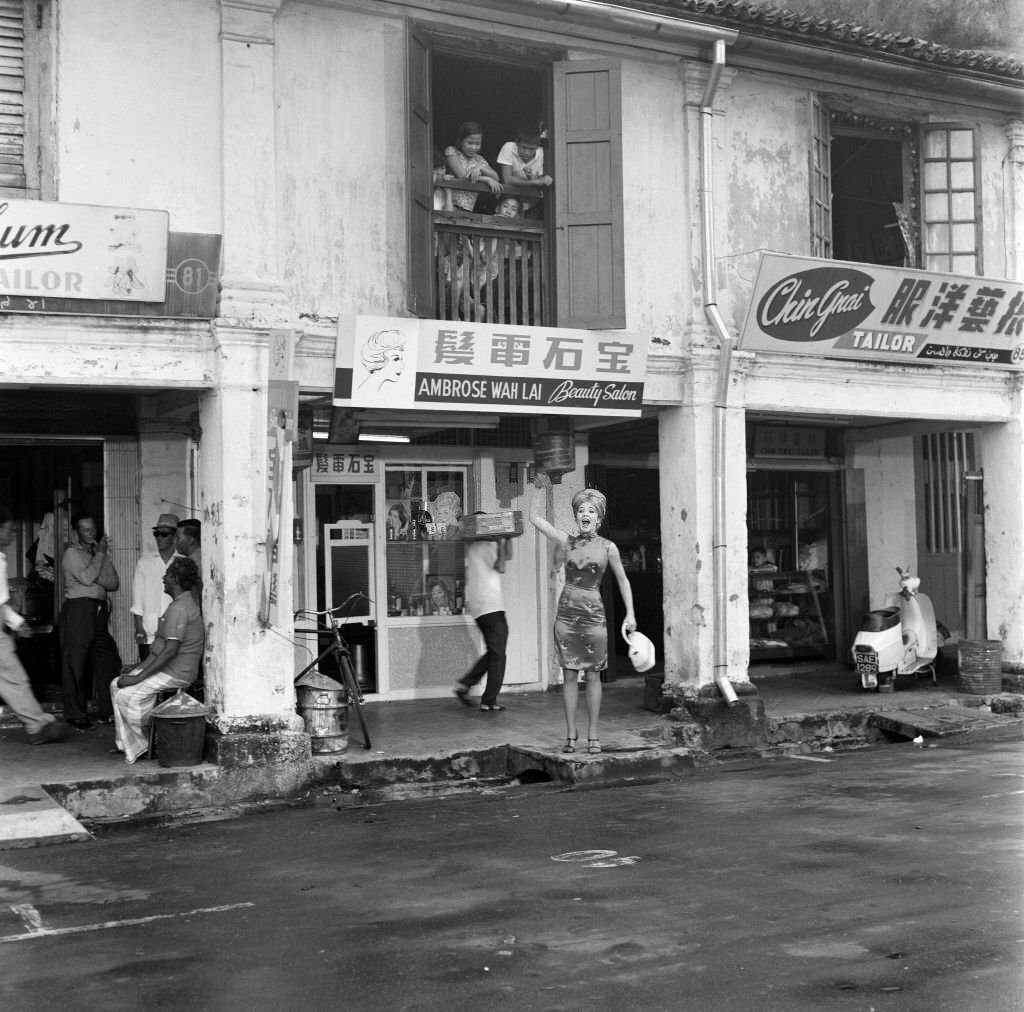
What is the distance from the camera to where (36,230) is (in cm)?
899

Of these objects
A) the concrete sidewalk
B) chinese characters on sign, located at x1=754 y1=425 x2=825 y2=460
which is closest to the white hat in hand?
the concrete sidewalk

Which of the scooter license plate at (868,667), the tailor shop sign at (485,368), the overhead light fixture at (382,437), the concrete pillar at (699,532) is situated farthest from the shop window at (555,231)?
the scooter license plate at (868,667)

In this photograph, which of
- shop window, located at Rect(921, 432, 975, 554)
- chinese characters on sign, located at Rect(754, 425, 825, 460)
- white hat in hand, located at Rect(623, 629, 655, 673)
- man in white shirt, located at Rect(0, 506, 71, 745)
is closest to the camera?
A: white hat in hand, located at Rect(623, 629, 655, 673)

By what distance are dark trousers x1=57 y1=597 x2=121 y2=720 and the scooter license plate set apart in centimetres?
703

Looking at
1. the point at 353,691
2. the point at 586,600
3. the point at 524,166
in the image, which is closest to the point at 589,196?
the point at 524,166

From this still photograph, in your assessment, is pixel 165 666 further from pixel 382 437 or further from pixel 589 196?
pixel 589 196

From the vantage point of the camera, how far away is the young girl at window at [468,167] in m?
11.2

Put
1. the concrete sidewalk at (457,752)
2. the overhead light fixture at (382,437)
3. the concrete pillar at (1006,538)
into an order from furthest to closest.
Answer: the concrete pillar at (1006,538) < the overhead light fixture at (382,437) < the concrete sidewalk at (457,752)

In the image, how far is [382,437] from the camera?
1220 cm

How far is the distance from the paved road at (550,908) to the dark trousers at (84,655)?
2.69 m

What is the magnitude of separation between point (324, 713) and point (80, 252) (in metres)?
3.72

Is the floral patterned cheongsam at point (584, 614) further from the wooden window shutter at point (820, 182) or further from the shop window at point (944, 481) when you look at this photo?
the shop window at point (944, 481)

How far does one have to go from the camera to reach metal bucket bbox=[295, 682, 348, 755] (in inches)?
391

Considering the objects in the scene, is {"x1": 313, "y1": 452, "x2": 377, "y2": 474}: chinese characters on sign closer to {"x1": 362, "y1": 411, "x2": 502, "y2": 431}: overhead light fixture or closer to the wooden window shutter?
{"x1": 362, "y1": 411, "x2": 502, "y2": 431}: overhead light fixture
